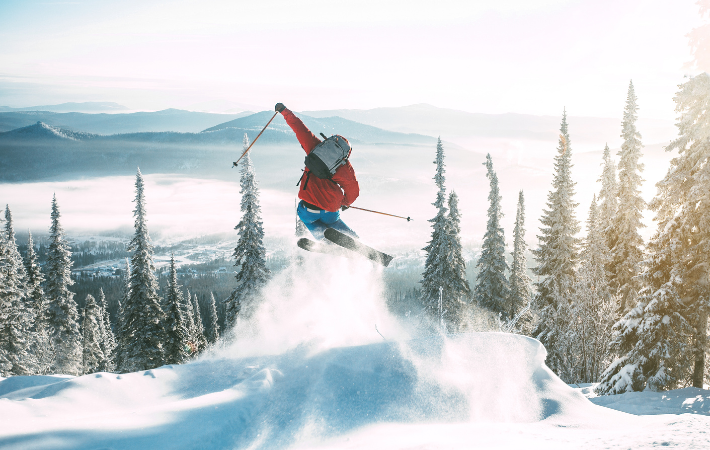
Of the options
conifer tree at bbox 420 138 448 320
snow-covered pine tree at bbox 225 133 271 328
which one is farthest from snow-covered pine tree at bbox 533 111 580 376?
snow-covered pine tree at bbox 225 133 271 328

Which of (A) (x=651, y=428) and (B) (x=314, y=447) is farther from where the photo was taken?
(A) (x=651, y=428)

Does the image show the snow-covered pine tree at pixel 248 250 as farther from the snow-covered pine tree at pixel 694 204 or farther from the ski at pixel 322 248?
the snow-covered pine tree at pixel 694 204

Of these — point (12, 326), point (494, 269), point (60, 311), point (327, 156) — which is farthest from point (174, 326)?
point (327, 156)

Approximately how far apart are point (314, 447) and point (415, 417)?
186 centimetres

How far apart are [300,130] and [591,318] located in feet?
75.0

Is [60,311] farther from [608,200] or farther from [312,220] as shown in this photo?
[608,200]

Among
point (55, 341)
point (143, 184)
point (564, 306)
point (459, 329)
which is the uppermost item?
point (143, 184)

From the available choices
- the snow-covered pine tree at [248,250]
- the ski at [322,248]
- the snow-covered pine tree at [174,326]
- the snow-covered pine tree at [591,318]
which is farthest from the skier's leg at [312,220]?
the snow-covered pine tree at [174,326]

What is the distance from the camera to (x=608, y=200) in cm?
2686

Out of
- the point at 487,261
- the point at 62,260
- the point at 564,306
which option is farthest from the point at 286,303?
the point at 62,260

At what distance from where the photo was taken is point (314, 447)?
5.48 m

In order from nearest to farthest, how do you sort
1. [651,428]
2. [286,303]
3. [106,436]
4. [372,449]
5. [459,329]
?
[106,436] < [372,449] < [651,428] < [286,303] < [459,329]

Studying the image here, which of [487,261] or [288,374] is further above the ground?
[288,374]

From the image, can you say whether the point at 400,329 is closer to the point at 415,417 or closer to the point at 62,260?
the point at 415,417
